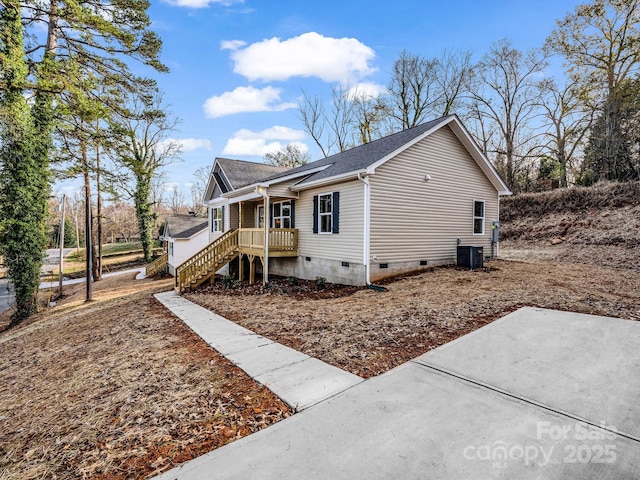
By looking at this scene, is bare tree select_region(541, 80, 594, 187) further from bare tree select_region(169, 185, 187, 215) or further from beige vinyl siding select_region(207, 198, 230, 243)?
bare tree select_region(169, 185, 187, 215)

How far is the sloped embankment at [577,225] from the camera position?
12266 mm

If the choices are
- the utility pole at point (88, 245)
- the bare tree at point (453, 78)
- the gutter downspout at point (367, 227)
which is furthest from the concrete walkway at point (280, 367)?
the bare tree at point (453, 78)

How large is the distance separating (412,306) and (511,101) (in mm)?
25099

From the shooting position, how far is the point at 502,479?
2221 millimetres

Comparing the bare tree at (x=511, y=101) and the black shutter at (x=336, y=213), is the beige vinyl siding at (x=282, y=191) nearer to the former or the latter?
the black shutter at (x=336, y=213)

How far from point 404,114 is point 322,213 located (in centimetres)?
2001

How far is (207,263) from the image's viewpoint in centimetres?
1280

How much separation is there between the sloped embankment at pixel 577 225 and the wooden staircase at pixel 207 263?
40.8 feet

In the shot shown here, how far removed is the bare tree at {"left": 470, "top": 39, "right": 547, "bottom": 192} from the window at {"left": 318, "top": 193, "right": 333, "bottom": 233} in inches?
749

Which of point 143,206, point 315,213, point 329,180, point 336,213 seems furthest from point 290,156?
point 336,213

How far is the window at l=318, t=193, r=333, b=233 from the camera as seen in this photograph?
35.7ft

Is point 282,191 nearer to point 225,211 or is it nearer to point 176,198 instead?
point 225,211

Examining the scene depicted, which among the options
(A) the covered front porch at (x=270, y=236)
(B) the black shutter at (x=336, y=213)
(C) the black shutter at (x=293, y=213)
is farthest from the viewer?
(C) the black shutter at (x=293, y=213)

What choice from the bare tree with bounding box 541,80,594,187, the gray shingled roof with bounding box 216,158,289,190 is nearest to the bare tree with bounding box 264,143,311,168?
the gray shingled roof with bounding box 216,158,289,190
